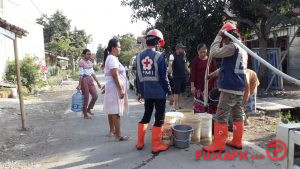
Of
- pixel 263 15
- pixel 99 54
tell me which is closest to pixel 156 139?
pixel 263 15

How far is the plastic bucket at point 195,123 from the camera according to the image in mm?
5471

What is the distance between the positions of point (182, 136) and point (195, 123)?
16.2 inches

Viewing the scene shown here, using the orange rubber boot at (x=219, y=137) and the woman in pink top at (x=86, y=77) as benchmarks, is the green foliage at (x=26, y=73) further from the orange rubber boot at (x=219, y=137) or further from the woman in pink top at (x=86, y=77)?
the orange rubber boot at (x=219, y=137)

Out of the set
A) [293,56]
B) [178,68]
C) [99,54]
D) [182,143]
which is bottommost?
[182,143]

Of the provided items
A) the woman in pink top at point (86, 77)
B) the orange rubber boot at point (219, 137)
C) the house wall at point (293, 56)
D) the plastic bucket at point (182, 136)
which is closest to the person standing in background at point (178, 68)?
the woman in pink top at point (86, 77)

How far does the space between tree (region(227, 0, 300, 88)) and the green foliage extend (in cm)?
1065

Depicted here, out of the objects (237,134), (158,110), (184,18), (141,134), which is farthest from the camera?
(184,18)

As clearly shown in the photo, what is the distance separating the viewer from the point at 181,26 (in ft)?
35.4

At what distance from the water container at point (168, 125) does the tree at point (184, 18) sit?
214 inches

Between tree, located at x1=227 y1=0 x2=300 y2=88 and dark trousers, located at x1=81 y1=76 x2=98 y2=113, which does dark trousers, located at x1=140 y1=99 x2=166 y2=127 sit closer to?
dark trousers, located at x1=81 y1=76 x2=98 y2=113

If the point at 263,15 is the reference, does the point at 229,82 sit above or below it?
below

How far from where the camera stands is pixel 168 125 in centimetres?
538

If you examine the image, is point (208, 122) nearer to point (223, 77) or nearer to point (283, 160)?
point (223, 77)

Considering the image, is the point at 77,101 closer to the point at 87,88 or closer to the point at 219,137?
the point at 87,88
